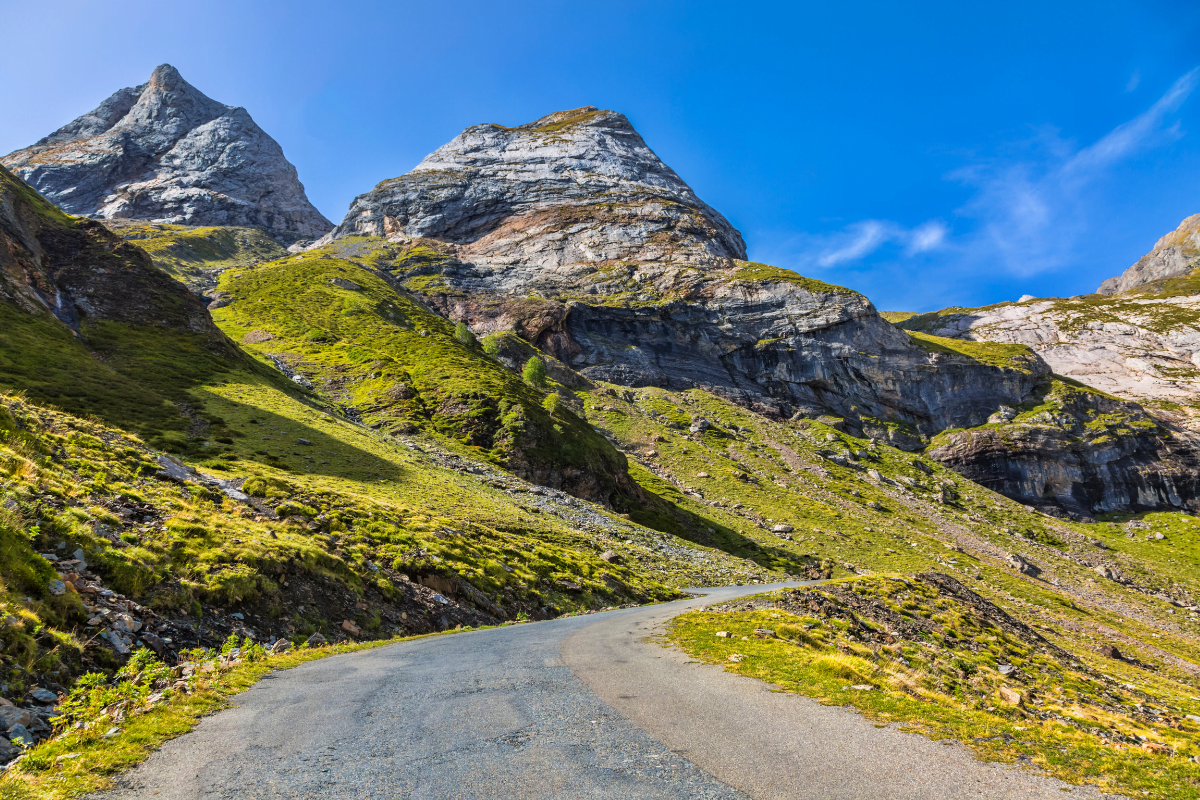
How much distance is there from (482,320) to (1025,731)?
13691cm

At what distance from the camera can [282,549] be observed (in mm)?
17922

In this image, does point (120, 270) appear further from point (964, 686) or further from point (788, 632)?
point (964, 686)

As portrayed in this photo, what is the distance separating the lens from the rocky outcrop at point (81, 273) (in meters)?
50.4

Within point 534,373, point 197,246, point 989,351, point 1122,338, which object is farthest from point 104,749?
point 1122,338

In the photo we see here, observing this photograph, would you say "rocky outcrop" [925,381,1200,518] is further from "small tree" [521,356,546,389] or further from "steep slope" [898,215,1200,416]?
"small tree" [521,356,546,389]

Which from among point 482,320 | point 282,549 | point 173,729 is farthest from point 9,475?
point 482,320

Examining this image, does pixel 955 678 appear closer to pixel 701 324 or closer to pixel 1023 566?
pixel 1023 566

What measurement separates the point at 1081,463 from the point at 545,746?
523 ft

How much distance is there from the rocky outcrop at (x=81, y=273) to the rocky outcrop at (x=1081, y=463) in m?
149

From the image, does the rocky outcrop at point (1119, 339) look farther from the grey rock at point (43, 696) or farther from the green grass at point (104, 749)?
the grey rock at point (43, 696)

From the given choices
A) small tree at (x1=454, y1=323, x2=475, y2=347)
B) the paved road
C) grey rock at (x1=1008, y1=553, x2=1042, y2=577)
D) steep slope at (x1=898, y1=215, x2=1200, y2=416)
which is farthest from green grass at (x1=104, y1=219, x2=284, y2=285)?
steep slope at (x1=898, y1=215, x2=1200, y2=416)

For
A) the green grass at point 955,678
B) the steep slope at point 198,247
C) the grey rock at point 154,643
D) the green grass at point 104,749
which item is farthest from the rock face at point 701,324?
the green grass at point 104,749

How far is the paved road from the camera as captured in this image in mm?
6020

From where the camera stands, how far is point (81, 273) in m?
58.4
